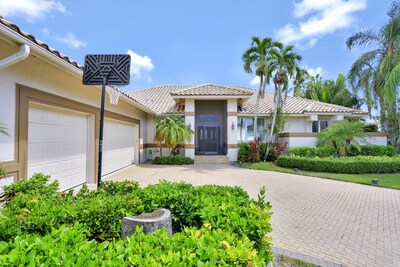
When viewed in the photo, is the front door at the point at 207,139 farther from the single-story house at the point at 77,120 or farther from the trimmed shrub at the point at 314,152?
the trimmed shrub at the point at 314,152

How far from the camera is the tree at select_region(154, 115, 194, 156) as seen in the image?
1399 centimetres

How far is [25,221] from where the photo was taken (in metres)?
2.53

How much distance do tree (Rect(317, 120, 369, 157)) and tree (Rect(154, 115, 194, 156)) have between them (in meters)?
9.26

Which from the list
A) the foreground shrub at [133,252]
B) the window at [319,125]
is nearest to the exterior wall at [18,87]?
the foreground shrub at [133,252]

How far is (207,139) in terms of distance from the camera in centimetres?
1748

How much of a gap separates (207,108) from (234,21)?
7.80 metres

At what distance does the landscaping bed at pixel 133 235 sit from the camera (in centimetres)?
168

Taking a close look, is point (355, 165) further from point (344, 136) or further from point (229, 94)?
point (229, 94)

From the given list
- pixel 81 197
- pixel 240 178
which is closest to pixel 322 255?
pixel 81 197

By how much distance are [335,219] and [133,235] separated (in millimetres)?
5367

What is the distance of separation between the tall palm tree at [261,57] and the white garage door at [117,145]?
901 cm

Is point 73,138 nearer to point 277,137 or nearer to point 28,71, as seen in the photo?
point 28,71

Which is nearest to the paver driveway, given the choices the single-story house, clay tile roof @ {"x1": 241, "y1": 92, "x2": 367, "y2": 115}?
the single-story house

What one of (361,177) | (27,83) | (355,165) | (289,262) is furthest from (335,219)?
(27,83)
